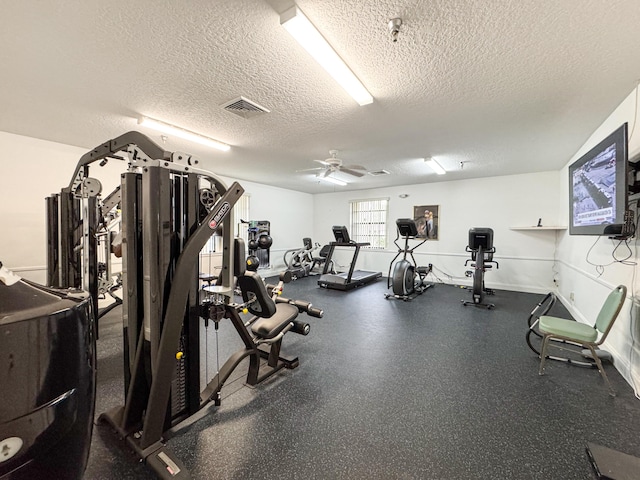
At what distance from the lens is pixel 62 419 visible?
0.87 m

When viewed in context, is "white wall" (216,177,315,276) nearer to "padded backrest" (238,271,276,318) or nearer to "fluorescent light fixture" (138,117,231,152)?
"fluorescent light fixture" (138,117,231,152)

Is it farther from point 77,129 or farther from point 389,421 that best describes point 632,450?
point 77,129

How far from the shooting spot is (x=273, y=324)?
7.92 ft

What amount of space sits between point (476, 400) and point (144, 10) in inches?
138

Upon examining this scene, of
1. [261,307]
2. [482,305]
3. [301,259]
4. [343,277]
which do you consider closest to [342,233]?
[343,277]

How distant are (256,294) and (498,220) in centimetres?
623

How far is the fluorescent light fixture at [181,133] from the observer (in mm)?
3093

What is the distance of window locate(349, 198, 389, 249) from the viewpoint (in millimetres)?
7848

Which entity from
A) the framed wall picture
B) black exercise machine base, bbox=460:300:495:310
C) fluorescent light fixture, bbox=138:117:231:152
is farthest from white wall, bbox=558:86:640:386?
fluorescent light fixture, bbox=138:117:231:152

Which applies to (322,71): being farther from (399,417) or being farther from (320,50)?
(399,417)

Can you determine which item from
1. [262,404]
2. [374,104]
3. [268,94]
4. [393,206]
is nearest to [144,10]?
[268,94]

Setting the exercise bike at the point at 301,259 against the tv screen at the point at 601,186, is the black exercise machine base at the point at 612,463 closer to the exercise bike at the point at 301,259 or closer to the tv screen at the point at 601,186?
the tv screen at the point at 601,186

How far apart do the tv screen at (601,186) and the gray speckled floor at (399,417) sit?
1470 mm

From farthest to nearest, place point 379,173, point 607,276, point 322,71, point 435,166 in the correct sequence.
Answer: point 379,173, point 435,166, point 607,276, point 322,71
